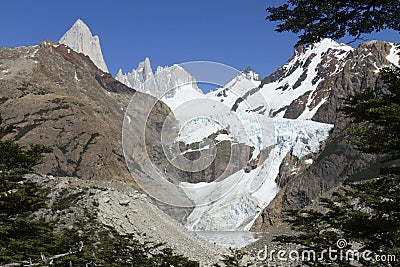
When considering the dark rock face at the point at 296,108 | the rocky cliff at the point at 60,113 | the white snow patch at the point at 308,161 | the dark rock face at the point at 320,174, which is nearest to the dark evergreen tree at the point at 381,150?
the rocky cliff at the point at 60,113

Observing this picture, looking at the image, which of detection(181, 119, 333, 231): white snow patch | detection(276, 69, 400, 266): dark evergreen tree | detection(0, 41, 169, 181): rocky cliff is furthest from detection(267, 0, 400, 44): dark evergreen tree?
detection(181, 119, 333, 231): white snow patch

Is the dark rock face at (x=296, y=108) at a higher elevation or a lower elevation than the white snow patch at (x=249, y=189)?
higher

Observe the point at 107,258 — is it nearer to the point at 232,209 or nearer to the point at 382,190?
the point at 382,190

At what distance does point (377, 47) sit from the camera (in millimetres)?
148375

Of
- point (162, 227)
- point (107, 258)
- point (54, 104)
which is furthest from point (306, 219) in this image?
point (54, 104)

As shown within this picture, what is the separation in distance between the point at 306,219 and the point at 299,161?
11610cm

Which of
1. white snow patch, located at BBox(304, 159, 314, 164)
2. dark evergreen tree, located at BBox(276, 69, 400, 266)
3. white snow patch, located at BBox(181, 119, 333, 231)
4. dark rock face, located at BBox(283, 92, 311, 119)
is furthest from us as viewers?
dark rock face, located at BBox(283, 92, 311, 119)

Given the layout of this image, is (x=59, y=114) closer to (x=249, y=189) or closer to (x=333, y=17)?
(x=249, y=189)

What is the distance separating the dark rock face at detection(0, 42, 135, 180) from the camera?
276ft

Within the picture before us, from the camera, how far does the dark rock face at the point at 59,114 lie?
276 ft

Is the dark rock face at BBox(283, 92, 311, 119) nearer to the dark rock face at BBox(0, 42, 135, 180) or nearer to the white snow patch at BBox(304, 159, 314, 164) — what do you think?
the white snow patch at BBox(304, 159, 314, 164)

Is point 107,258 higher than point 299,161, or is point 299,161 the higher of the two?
point 299,161

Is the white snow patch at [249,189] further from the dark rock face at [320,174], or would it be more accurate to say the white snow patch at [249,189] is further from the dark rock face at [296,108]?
the dark rock face at [296,108]

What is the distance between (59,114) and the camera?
9112 centimetres
